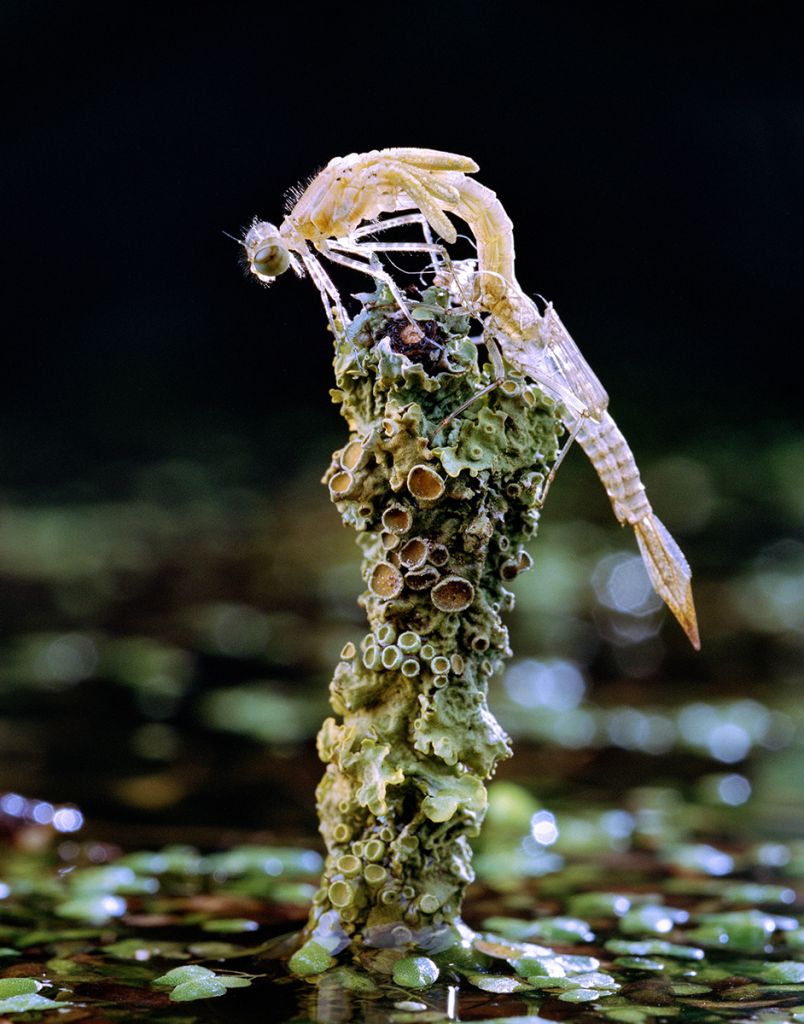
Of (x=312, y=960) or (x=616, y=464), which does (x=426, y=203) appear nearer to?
(x=616, y=464)

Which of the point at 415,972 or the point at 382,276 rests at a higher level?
the point at 382,276

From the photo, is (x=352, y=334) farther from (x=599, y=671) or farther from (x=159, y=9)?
(x=159, y=9)

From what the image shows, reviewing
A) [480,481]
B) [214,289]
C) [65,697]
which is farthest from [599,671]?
[214,289]

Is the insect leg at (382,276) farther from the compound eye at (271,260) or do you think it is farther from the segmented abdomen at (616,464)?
the segmented abdomen at (616,464)

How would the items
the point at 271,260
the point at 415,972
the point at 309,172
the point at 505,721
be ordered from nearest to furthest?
the point at 415,972, the point at 271,260, the point at 505,721, the point at 309,172

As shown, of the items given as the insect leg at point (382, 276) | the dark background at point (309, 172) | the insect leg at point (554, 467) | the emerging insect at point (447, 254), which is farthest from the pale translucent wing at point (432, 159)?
the dark background at point (309, 172)

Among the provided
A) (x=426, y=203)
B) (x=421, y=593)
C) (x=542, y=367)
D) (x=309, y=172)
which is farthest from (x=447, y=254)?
(x=309, y=172)

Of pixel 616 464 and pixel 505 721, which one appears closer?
pixel 616 464
